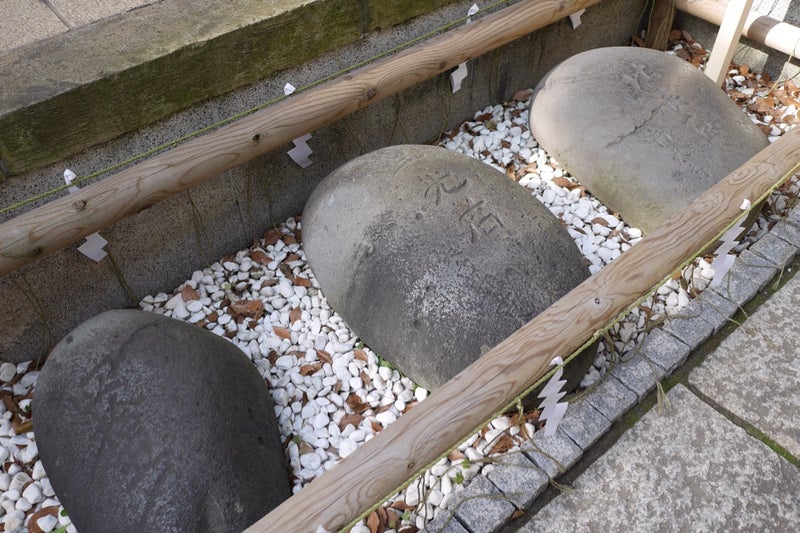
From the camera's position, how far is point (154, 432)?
186 cm

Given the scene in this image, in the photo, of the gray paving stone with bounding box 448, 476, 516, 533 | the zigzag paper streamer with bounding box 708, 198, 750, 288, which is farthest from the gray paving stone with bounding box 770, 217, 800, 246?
the gray paving stone with bounding box 448, 476, 516, 533

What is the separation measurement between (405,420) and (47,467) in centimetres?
124

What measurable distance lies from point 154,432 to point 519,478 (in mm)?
1137

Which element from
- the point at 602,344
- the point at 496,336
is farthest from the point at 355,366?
the point at 602,344

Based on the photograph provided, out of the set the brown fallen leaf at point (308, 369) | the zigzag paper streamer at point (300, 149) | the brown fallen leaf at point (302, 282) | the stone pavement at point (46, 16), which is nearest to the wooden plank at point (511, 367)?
the brown fallen leaf at point (308, 369)

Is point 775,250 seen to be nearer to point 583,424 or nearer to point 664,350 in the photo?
point 664,350

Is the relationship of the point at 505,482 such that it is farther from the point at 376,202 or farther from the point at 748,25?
the point at 748,25

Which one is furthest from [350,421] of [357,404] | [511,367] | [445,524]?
[511,367]

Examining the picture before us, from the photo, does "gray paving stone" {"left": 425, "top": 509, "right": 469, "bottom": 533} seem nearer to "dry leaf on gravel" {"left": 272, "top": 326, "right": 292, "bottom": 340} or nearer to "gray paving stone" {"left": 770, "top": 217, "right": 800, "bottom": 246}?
"dry leaf on gravel" {"left": 272, "top": 326, "right": 292, "bottom": 340}

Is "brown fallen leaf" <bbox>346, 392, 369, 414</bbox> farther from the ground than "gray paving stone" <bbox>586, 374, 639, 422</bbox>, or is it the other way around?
"gray paving stone" <bbox>586, 374, 639, 422</bbox>

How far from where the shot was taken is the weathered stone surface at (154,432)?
5.90 ft

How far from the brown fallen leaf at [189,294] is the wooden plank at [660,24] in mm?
3230

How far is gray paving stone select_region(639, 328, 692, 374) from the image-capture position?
2.33 metres

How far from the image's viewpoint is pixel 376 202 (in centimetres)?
240
